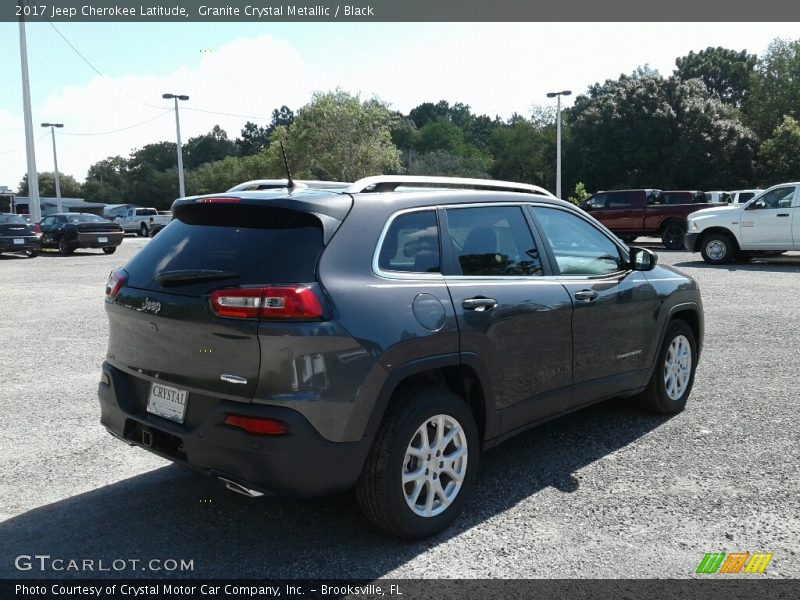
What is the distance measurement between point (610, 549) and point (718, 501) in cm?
93

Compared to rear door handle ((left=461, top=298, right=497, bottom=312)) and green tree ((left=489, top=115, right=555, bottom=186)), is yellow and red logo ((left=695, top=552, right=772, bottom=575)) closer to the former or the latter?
rear door handle ((left=461, top=298, right=497, bottom=312))

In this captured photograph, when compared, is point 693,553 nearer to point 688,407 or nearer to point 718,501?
point 718,501

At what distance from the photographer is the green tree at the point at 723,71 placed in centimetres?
7444

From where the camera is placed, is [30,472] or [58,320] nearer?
[30,472]

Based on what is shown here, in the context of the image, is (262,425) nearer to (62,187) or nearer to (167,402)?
(167,402)

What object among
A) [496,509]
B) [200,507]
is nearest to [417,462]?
[496,509]

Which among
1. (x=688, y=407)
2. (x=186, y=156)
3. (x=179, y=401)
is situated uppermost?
(x=186, y=156)

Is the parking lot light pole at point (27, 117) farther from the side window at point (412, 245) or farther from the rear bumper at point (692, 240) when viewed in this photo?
the side window at point (412, 245)

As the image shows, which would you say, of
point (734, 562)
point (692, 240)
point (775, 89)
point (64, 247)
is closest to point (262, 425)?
point (734, 562)

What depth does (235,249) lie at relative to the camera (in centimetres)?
350

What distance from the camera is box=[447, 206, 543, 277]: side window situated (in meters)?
4.00

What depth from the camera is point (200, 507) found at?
4.01 metres

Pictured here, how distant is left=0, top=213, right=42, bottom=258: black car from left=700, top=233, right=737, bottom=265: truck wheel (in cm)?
2036

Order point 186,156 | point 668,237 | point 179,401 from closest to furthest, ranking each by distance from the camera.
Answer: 1. point 179,401
2. point 668,237
3. point 186,156
